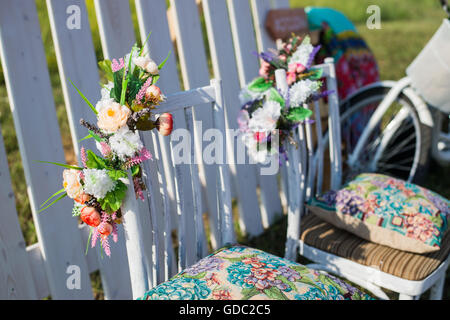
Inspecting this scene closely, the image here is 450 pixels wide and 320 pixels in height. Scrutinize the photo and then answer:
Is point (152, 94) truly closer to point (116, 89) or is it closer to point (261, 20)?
point (116, 89)

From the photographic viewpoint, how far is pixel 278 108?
149 cm

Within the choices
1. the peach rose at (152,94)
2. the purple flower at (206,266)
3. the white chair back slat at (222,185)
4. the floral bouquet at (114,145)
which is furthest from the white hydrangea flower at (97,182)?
the white chair back slat at (222,185)

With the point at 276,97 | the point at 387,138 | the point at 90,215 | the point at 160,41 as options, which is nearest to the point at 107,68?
the point at 90,215

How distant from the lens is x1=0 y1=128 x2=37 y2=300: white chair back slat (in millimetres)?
1689

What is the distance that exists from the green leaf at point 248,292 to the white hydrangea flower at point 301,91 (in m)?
0.68

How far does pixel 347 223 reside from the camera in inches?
65.1

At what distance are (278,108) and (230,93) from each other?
0.98 m

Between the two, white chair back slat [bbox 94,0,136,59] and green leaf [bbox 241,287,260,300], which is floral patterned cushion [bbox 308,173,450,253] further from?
white chair back slat [bbox 94,0,136,59]

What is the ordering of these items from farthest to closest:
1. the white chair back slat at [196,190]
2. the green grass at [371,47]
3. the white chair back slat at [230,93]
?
the green grass at [371,47] < the white chair back slat at [230,93] < the white chair back slat at [196,190]

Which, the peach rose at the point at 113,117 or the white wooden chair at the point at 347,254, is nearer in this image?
the peach rose at the point at 113,117

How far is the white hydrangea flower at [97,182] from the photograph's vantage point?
43.1 inches

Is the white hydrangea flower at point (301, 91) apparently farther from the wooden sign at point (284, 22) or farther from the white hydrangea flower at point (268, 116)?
the wooden sign at point (284, 22)

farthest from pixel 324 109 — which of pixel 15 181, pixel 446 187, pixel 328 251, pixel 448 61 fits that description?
pixel 15 181

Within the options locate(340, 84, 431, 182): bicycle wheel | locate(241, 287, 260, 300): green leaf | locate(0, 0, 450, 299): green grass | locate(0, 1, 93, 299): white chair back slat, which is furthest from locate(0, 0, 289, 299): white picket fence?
locate(340, 84, 431, 182): bicycle wheel
